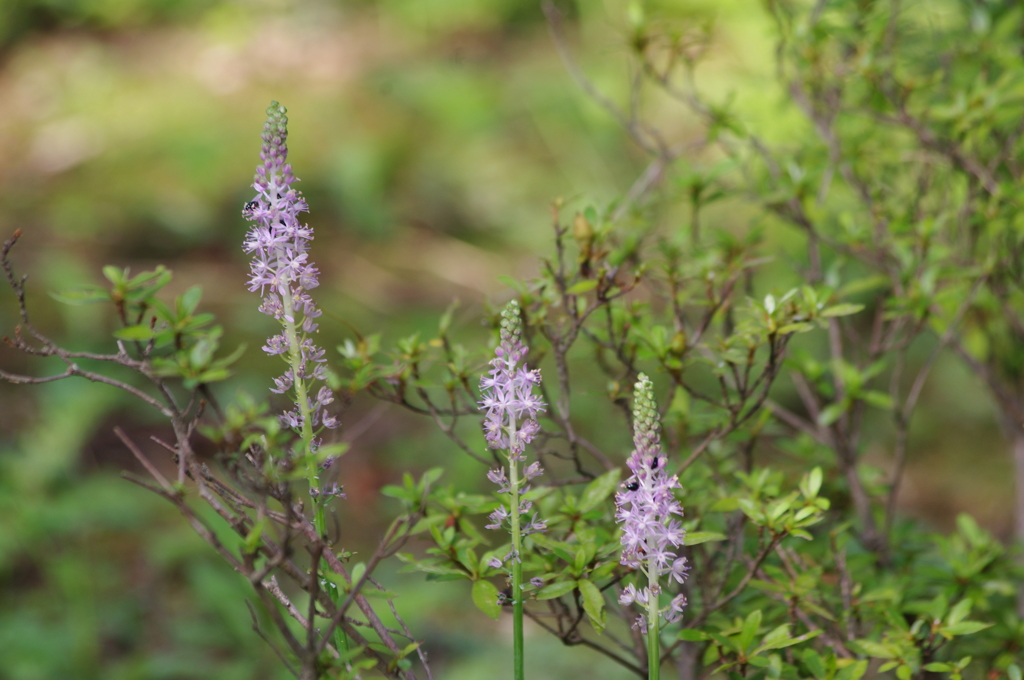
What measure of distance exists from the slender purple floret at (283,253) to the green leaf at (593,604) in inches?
17.1

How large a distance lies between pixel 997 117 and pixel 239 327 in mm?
4107

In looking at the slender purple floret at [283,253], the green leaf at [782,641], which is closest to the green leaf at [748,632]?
the green leaf at [782,641]

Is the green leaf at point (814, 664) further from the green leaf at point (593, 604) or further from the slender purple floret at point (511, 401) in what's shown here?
the slender purple floret at point (511, 401)

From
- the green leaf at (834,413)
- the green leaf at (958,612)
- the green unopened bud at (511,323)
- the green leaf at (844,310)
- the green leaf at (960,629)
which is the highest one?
the green leaf at (834,413)

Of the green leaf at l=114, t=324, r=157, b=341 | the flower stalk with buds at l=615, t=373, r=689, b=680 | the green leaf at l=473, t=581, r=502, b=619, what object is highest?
the green leaf at l=114, t=324, r=157, b=341

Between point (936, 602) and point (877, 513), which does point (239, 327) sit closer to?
point (877, 513)

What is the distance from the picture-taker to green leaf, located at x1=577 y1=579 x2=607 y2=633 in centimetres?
113

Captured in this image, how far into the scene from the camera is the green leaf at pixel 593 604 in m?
1.13

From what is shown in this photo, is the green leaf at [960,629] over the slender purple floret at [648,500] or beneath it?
beneath

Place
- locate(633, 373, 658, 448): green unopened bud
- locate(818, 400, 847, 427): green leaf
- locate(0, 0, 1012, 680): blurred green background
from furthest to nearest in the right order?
locate(0, 0, 1012, 680): blurred green background → locate(818, 400, 847, 427): green leaf → locate(633, 373, 658, 448): green unopened bud

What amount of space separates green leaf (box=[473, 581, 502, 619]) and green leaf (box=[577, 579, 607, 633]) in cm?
13

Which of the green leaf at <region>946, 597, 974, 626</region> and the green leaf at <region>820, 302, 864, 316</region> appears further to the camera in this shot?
the green leaf at <region>946, 597, 974, 626</region>

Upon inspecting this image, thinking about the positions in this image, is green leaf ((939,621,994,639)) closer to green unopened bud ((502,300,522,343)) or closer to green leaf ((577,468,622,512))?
green leaf ((577,468,622,512))

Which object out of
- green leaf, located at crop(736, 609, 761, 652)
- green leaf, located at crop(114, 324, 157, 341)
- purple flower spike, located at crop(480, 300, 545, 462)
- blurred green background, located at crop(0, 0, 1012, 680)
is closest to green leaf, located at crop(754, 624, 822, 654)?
green leaf, located at crop(736, 609, 761, 652)
